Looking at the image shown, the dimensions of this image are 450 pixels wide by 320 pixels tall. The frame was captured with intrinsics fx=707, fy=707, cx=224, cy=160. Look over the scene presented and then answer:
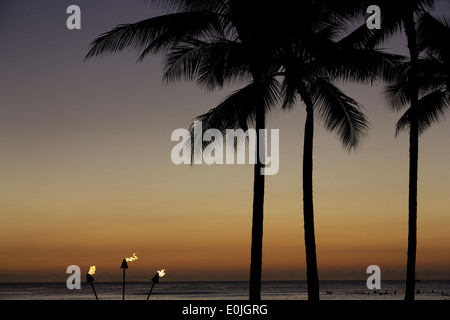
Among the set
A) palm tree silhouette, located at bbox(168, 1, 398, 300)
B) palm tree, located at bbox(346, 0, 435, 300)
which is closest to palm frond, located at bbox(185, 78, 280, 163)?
palm tree silhouette, located at bbox(168, 1, 398, 300)

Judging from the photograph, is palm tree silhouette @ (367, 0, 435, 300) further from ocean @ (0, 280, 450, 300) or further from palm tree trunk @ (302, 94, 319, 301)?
ocean @ (0, 280, 450, 300)

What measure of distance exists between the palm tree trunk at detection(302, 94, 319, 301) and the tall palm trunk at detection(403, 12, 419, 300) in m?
3.27

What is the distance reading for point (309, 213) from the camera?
1916 cm

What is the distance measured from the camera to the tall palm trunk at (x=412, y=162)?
20.7 meters

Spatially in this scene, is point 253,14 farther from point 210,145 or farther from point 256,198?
point 256,198

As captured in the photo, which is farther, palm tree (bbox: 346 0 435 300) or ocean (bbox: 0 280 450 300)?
ocean (bbox: 0 280 450 300)

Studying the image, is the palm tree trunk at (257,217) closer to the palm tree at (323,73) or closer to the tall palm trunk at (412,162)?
the palm tree at (323,73)

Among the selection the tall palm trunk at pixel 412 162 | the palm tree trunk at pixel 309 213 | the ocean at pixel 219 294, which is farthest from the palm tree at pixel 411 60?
the ocean at pixel 219 294

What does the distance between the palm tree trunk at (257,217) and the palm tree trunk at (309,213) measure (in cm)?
130

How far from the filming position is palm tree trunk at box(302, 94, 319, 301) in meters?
19.1

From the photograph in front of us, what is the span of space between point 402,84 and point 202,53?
911 centimetres

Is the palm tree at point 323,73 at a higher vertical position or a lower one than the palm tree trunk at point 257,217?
higher

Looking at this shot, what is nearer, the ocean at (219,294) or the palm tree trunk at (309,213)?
the palm tree trunk at (309,213)
